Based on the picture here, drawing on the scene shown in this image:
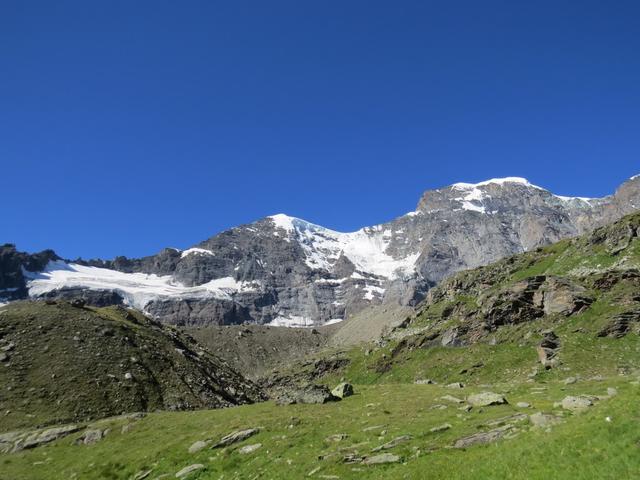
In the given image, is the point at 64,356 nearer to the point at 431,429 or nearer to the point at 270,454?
the point at 270,454

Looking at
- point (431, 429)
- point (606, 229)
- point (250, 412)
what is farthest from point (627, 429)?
point (606, 229)

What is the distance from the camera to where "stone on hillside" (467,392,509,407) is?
39.5 metres

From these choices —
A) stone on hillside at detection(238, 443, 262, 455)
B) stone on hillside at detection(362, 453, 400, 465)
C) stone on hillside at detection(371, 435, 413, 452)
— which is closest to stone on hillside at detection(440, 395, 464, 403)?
stone on hillside at detection(371, 435, 413, 452)

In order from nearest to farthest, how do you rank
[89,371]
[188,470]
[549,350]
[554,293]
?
1. [188,470]
2. [89,371]
3. [549,350]
4. [554,293]

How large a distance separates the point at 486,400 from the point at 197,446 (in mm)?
24827

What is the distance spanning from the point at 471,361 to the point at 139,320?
65.1 meters

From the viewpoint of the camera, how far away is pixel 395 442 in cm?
3219

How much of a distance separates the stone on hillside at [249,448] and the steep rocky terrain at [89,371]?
99.2ft

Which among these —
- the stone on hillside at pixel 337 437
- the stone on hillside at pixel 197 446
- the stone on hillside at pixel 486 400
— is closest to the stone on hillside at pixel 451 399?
the stone on hillside at pixel 486 400

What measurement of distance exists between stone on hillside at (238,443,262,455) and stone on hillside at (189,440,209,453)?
4779 millimetres

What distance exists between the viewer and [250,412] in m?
50.4

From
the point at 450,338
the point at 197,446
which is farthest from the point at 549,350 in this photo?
the point at 197,446

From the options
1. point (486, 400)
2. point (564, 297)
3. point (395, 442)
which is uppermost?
point (564, 297)

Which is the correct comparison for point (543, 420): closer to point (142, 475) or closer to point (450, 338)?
point (142, 475)
